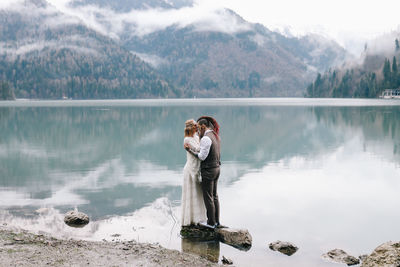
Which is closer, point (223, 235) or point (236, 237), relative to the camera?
point (236, 237)

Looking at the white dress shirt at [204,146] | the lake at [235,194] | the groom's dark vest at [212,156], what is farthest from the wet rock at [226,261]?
the white dress shirt at [204,146]

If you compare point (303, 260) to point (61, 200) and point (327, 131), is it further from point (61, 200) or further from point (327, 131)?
point (327, 131)

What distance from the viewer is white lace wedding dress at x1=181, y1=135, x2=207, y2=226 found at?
12.4m

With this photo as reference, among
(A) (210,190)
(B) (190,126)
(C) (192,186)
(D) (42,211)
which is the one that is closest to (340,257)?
(A) (210,190)

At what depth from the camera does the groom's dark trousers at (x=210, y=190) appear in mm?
12266

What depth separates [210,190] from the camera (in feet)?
40.7

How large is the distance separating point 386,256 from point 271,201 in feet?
26.6

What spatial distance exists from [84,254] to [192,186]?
11.6 ft

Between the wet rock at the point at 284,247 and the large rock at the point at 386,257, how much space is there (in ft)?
7.20

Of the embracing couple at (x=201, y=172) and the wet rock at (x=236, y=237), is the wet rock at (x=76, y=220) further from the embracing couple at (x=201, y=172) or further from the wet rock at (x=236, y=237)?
the wet rock at (x=236, y=237)

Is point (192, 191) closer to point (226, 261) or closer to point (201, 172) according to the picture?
point (201, 172)

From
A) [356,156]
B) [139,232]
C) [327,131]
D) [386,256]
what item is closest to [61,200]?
[139,232]

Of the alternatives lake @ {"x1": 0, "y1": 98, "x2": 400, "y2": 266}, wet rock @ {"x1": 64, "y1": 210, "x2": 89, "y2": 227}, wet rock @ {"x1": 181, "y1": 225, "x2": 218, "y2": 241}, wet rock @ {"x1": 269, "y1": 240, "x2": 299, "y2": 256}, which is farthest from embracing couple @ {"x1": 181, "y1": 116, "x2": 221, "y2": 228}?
wet rock @ {"x1": 64, "y1": 210, "x2": 89, "y2": 227}

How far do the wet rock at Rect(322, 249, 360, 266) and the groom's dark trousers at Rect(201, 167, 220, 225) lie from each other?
3.24 metres
